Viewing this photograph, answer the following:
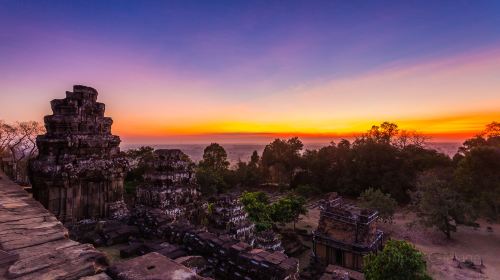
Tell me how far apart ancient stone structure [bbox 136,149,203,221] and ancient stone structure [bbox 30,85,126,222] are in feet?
6.11

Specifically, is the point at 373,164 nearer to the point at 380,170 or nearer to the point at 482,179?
the point at 380,170

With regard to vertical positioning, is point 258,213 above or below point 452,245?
above

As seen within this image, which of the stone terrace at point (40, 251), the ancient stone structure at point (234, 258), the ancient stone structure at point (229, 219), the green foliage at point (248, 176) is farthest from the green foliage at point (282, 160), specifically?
the stone terrace at point (40, 251)

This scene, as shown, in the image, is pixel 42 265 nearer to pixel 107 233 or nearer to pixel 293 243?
pixel 107 233

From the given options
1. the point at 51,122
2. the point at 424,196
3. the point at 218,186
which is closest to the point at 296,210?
the point at 424,196

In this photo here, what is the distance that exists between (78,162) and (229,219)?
7.30 m

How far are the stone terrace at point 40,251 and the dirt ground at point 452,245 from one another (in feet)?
67.8

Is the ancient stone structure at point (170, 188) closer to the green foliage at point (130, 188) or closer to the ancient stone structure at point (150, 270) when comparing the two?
the ancient stone structure at point (150, 270)

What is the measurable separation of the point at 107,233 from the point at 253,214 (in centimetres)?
1710

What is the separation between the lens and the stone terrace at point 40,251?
2.39 metres

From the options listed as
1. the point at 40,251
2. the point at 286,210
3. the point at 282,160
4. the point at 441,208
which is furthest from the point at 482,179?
the point at 40,251

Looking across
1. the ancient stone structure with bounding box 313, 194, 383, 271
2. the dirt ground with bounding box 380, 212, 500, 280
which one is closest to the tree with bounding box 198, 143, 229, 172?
the dirt ground with bounding box 380, 212, 500, 280

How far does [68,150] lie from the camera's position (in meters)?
8.53

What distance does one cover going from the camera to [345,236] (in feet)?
66.4
